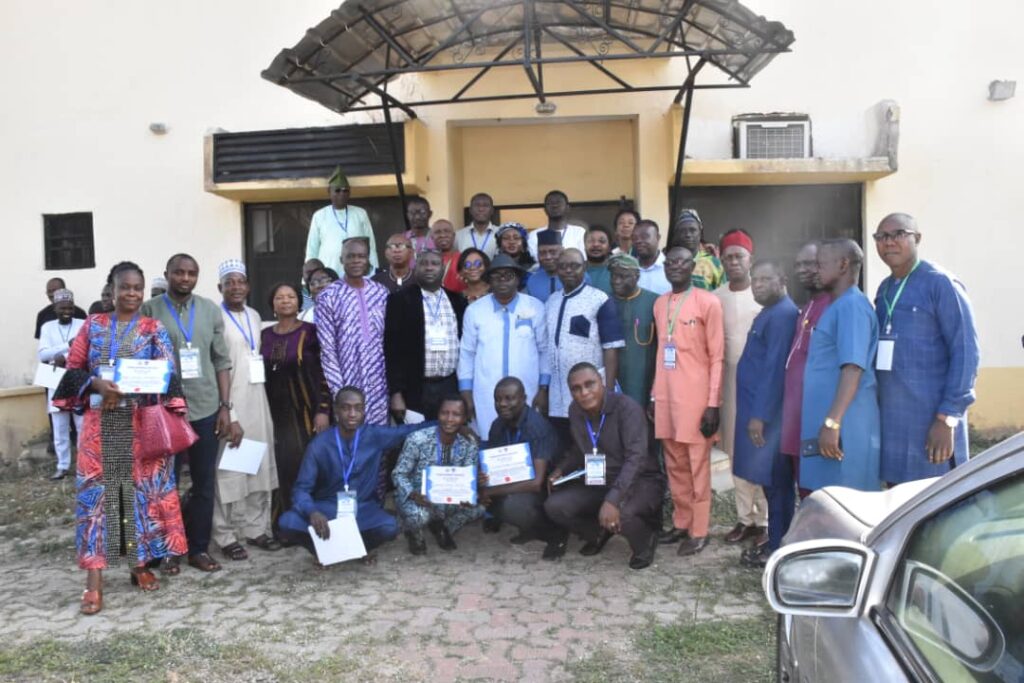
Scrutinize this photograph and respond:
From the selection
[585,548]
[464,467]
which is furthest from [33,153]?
[585,548]

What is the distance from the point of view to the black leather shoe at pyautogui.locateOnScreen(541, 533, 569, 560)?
207 inches

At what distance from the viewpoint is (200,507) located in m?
5.22

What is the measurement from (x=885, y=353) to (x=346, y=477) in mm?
3240

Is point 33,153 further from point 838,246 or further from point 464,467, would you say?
point 838,246

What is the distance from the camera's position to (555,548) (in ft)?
17.3

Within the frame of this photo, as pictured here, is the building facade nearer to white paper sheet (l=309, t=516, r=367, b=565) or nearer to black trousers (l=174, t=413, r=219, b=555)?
black trousers (l=174, t=413, r=219, b=555)

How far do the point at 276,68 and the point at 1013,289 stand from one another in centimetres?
745

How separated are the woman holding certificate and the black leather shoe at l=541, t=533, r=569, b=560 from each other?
2.38 m

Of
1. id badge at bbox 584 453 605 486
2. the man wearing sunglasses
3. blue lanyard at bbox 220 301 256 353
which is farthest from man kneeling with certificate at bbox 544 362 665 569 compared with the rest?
blue lanyard at bbox 220 301 256 353

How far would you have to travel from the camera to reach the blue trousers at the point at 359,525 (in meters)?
5.07

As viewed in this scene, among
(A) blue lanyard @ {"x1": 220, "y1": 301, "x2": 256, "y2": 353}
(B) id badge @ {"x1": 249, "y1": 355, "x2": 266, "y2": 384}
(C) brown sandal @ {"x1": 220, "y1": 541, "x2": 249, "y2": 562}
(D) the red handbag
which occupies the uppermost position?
(A) blue lanyard @ {"x1": 220, "y1": 301, "x2": 256, "y2": 353}

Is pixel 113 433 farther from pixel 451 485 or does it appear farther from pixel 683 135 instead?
pixel 683 135

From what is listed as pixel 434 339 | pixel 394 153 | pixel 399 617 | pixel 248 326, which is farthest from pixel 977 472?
pixel 394 153

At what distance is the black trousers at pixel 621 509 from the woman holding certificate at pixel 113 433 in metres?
2.35
